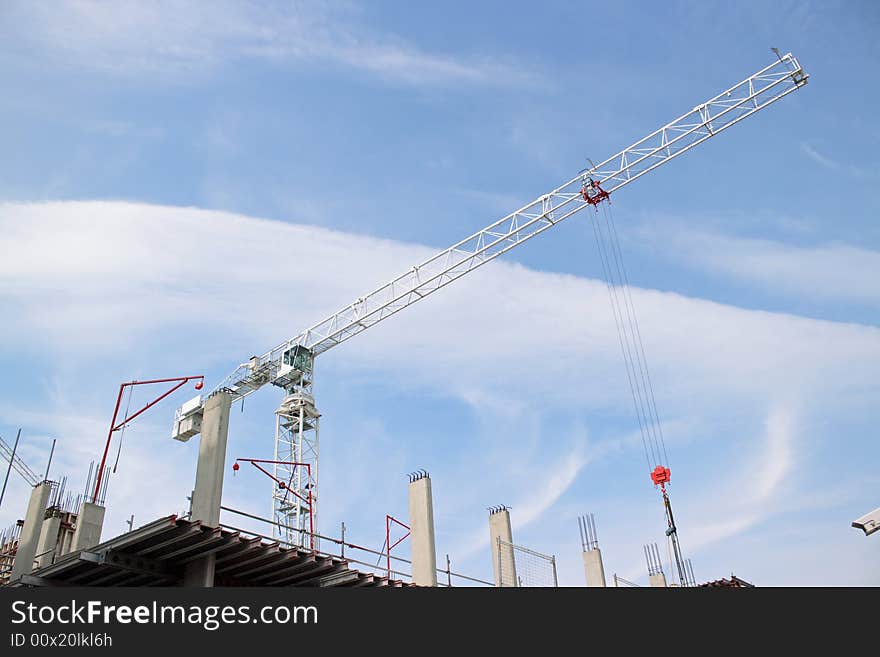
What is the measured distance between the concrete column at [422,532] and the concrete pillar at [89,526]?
379 inches

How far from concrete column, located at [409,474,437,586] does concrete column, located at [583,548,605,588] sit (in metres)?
11.5

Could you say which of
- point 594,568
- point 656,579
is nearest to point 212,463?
point 594,568

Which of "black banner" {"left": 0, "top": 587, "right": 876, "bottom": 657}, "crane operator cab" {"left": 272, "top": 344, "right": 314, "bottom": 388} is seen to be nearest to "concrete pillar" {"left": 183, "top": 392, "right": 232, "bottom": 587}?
"black banner" {"left": 0, "top": 587, "right": 876, "bottom": 657}

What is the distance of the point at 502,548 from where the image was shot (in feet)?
78.3

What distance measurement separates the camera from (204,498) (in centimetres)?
1608

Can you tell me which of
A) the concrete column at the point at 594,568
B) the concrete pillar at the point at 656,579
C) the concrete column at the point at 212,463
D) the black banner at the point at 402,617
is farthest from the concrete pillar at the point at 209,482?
the concrete pillar at the point at 656,579

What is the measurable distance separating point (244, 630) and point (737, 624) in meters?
7.90

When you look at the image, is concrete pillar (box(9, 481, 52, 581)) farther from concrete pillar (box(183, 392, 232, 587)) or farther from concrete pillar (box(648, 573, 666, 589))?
concrete pillar (box(648, 573, 666, 589))

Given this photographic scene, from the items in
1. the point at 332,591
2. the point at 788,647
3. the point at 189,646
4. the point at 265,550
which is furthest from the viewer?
the point at 265,550

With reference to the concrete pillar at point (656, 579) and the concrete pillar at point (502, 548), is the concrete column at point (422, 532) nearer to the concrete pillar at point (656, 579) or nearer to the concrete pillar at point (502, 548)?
the concrete pillar at point (502, 548)

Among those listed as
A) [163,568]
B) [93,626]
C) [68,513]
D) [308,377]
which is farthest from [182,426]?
[93,626]

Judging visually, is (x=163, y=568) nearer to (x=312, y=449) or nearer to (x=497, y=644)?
(x=497, y=644)

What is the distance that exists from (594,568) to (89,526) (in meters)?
17.7

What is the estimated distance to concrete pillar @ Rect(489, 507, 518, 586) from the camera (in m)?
23.3
